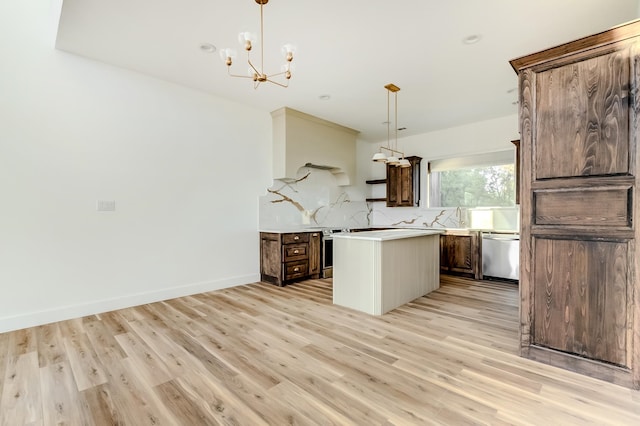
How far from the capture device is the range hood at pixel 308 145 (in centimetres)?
495

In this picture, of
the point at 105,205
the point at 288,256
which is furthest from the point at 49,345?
the point at 288,256

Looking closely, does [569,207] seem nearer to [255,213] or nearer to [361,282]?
[361,282]

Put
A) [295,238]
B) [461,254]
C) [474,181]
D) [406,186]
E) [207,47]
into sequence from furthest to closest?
[406,186], [474,181], [461,254], [295,238], [207,47]

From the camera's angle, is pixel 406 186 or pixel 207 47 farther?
pixel 406 186

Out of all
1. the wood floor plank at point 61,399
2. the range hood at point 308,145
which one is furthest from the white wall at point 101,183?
the wood floor plank at point 61,399

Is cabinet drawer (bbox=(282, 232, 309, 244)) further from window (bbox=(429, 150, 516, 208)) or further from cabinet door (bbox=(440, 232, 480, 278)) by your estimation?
window (bbox=(429, 150, 516, 208))

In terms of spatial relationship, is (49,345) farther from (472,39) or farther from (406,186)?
(406,186)

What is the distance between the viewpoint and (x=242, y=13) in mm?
2525

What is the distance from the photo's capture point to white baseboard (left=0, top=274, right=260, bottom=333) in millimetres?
2938

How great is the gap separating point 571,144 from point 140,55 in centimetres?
409

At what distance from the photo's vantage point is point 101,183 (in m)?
3.43

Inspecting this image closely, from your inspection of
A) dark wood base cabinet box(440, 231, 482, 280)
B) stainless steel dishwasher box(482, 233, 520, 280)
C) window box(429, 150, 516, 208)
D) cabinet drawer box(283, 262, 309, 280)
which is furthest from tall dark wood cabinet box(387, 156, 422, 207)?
cabinet drawer box(283, 262, 309, 280)

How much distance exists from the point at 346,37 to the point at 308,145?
2.48 metres

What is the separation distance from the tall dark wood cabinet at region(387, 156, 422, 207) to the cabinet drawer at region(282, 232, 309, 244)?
2.39 metres
